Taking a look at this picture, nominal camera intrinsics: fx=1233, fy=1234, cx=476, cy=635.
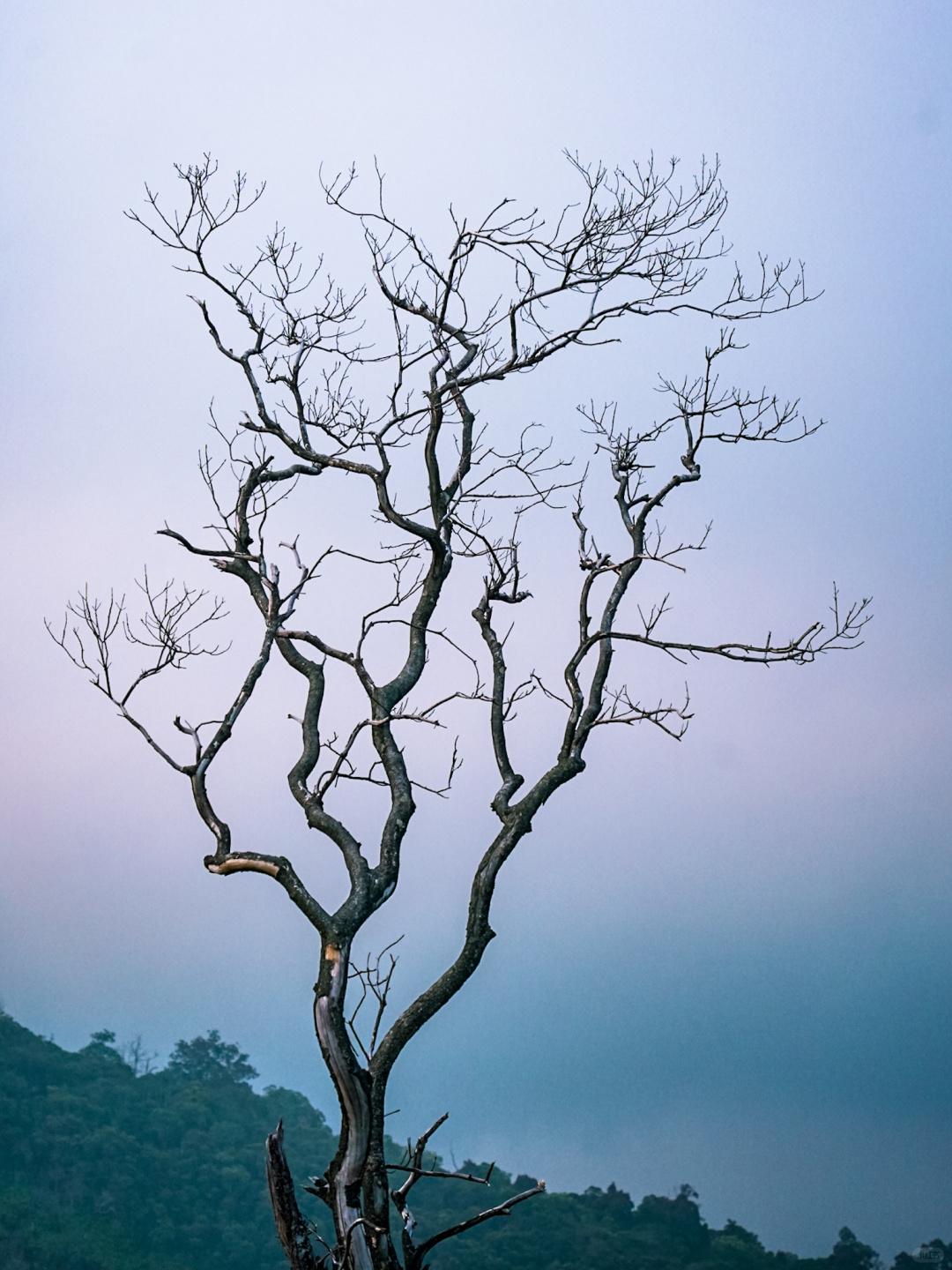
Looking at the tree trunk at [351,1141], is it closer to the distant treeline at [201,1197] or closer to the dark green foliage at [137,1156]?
the distant treeline at [201,1197]

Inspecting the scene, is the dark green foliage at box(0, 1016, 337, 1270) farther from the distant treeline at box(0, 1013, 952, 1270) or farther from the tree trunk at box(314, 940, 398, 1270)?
the tree trunk at box(314, 940, 398, 1270)

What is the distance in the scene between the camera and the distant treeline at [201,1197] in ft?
31.6

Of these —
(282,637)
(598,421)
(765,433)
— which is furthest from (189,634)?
(765,433)

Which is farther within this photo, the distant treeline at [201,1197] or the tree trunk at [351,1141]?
the distant treeline at [201,1197]

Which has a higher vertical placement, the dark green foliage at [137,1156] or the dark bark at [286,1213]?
the dark green foliage at [137,1156]

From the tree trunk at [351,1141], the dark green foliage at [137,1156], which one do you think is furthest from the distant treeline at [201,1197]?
the tree trunk at [351,1141]

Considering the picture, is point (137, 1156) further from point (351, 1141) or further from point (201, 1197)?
point (351, 1141)

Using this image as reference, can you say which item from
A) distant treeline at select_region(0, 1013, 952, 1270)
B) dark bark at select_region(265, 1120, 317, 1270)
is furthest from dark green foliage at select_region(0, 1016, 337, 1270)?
dark bark at select_region(265, 1120, 317, 1270)

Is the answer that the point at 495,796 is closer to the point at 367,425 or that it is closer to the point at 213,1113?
the point at 367,425

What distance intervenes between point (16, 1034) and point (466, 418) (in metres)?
8.43

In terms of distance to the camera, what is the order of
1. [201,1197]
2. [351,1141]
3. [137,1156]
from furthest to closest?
[137,1156], [201,1197], [351,1141]

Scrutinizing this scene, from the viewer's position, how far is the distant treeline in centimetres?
962

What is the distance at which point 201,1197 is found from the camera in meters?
9.97

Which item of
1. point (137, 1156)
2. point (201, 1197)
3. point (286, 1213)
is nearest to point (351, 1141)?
point (286, 1213)
